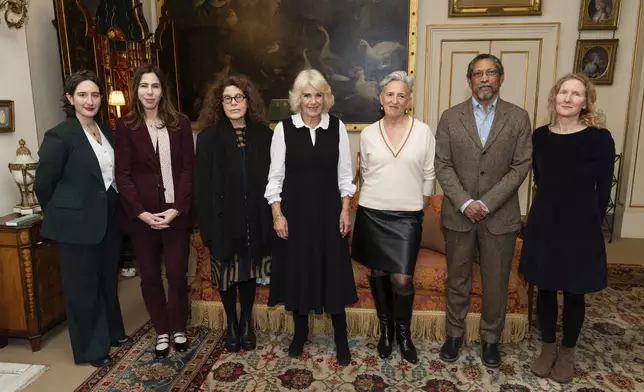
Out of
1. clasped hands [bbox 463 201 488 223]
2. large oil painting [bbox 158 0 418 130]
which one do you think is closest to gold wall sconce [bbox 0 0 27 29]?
large oil painting [bbox 158 0 418 130]

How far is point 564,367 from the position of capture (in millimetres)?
2527

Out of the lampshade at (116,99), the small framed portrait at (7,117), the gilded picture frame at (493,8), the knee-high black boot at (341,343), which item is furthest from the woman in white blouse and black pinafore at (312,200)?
the gilded picture frame at (493,8)

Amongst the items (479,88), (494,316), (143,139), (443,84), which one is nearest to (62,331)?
(143,139)

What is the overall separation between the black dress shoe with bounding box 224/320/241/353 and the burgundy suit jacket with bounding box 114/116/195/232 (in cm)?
68

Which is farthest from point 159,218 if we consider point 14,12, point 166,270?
point 14,12

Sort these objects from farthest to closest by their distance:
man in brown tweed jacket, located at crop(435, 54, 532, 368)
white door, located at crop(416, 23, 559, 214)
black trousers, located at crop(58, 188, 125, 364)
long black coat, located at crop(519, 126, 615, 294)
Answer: white door, located at crop(416, 23, 559, 214), black trousers, located at crop(58, 188, 125, 364), man in brown tweed jacket, located at crop(435, 54, 532, 368), long black coat, located at crop(519, 126, 615, 294)

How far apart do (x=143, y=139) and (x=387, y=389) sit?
1860 mm

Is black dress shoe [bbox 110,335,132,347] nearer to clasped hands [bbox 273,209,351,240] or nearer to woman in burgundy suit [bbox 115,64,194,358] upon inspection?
woman in burgundy suit [bbox 115,64,194,358]

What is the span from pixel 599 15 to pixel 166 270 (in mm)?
5329

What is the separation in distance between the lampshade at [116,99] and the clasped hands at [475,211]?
3.06 metres

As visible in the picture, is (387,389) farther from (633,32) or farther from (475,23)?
(633,32)

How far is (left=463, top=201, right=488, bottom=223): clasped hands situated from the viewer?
239 centimetres

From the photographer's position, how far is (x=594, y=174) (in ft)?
7.47

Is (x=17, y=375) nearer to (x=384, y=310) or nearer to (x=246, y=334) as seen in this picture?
(x=246, y=334)
